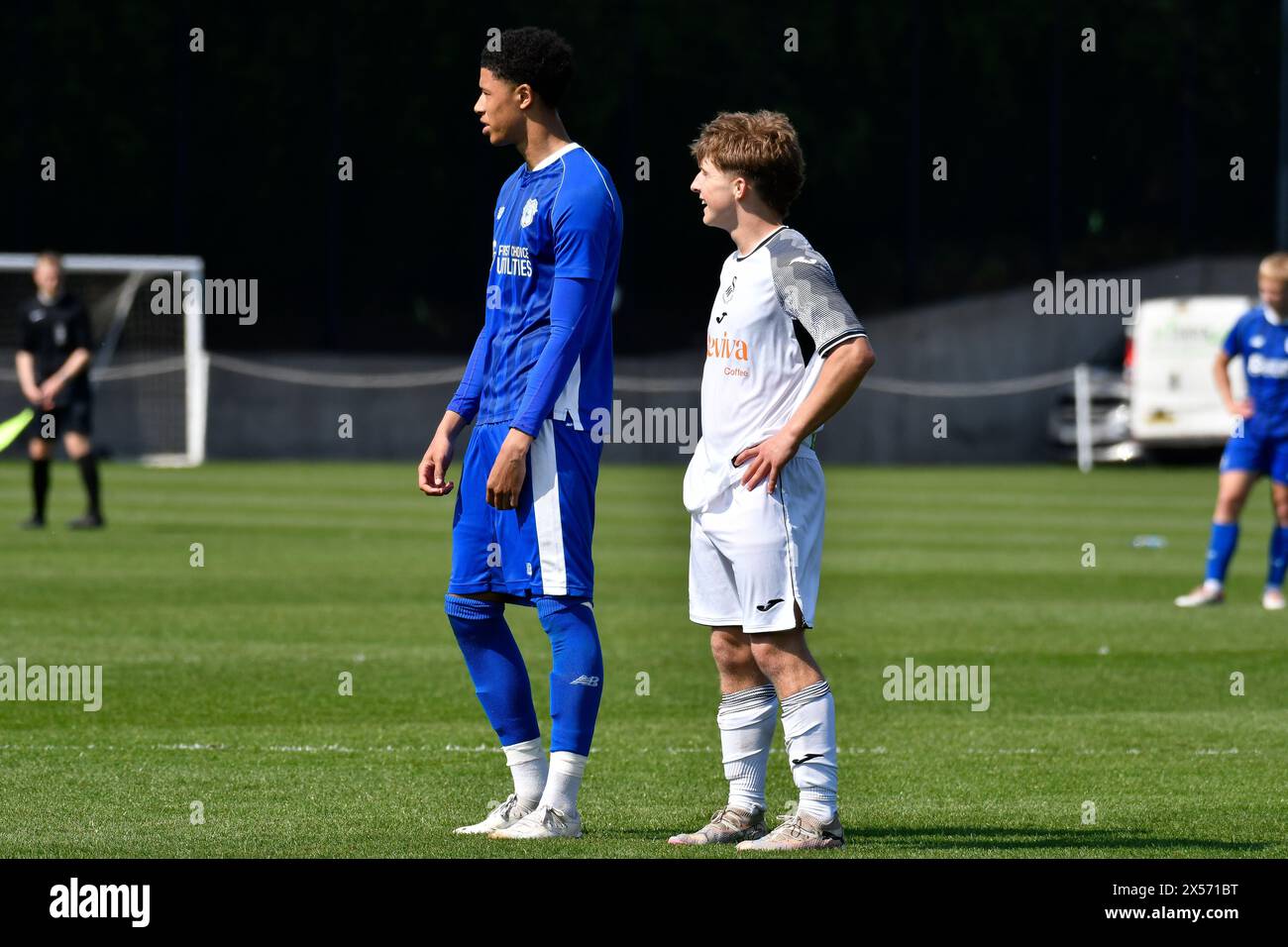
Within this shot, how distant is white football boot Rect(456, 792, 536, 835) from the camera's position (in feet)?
20.9

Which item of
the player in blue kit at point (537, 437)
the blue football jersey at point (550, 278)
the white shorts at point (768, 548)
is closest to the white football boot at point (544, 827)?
the player in blue kit at point (537, 437)

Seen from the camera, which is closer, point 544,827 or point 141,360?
point 544,827

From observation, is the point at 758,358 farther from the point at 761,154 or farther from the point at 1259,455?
the point at 1259,455

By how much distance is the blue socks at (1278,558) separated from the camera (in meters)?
14.0

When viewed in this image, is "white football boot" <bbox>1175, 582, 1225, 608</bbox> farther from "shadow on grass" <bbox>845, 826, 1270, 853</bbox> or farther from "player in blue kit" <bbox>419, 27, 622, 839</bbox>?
"player in blue kit" <bbox>419, 27, 622, 839</bbox>

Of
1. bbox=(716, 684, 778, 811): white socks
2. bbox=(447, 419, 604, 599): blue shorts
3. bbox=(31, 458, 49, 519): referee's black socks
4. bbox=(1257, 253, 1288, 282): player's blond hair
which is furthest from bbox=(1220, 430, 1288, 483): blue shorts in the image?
bbox=(31, 458, 49, 519): referee's black socks

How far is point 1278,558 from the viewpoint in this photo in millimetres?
14055

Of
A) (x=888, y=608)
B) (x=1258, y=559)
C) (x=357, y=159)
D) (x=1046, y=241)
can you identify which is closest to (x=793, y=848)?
(x=888, y=608)

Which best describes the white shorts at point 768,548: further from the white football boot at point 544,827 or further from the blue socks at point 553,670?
the white football boot at point 544,827

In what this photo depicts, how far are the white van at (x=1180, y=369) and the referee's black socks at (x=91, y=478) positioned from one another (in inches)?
680

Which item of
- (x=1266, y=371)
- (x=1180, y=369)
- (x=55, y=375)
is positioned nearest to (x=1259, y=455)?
(x=1266, y=371)

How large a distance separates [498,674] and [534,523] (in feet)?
1.70

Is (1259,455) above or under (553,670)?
above
